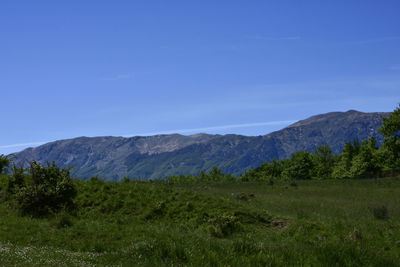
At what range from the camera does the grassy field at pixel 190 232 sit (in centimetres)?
1052

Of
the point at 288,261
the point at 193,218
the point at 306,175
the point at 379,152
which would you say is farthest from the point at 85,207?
the point at 306,175

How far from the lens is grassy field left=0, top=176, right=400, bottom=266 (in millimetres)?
10523

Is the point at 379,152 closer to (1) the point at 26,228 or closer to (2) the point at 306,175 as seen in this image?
(2) the point at 306,175

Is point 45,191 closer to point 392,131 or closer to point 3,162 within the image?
point 3,162

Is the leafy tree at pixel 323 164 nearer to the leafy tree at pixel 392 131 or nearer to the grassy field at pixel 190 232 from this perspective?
the leafy tree at pixel 392 131

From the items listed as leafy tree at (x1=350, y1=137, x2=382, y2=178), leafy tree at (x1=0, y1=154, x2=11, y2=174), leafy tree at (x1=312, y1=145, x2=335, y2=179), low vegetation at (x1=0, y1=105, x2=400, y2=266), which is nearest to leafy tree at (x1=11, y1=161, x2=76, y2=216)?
low vegetation at (x1=0, y1=105, x2=400, y2=266)

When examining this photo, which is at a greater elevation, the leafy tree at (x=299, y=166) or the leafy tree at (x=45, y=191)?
the leafy tree at (x=45, y=191)

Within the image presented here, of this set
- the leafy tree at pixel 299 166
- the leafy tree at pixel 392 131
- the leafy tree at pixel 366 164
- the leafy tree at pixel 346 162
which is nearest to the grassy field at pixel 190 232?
the leafy tree at pixel 392 131

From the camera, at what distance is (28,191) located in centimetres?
2061

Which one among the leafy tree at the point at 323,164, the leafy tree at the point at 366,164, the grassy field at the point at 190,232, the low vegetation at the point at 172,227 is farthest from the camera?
the leafy tree at the point at 323,164

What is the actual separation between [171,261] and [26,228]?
32.0ft

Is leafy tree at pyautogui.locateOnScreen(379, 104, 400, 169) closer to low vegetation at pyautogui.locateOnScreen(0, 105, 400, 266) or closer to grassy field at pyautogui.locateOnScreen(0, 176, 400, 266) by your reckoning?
low vegetation at pyautogui.locateOnScreen(0, 105, 400, 266)

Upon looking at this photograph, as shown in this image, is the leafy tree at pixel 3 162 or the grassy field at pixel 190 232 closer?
the grassy field at pixel 190 232

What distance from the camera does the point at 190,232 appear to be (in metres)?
16.6
